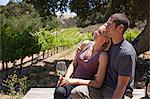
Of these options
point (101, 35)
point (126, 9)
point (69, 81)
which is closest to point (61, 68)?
point (69, 81)

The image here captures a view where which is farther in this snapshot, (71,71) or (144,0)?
(144,0)

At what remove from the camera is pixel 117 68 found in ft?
8.50

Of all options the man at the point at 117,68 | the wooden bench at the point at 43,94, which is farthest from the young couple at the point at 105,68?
the wooden bench at the point at 43,94

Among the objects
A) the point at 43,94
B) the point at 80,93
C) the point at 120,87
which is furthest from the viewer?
the point at 43,94

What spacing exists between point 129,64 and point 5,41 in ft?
47.0

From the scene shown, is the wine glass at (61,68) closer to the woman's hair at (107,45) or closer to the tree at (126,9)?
the woman's hair at (107,45)

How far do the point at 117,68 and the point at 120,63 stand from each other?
8cm

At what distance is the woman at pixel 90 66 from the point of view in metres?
2.68

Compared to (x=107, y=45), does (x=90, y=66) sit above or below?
below

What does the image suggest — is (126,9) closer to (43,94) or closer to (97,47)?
(43,94)

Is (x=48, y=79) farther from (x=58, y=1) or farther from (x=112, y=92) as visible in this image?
(x=112, y=92)

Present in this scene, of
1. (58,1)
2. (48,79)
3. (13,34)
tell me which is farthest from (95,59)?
(13,34)

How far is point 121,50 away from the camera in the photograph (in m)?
2.54

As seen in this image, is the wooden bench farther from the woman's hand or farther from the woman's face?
the woman's face
